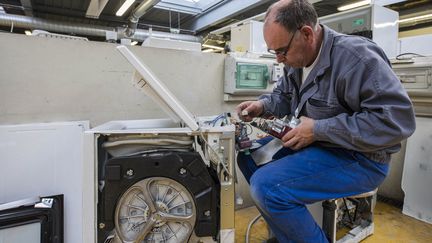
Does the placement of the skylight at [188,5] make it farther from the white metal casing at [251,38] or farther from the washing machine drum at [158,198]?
the washing machine drum at [158,198]

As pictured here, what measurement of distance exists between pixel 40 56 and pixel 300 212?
138 centimetres

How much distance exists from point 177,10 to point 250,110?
368 centimetres

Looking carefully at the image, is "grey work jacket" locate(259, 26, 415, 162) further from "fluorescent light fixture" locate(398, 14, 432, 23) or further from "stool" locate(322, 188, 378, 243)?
"fluorescent light fixture" locate(398, 14, 432, 23)

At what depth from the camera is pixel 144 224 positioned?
1.04 meters

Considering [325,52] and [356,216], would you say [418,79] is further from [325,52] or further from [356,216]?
[325,52]

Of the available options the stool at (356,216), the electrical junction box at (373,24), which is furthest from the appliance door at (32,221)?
the electrical junction box at (373,24)

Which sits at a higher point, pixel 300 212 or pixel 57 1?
pixel 57 1

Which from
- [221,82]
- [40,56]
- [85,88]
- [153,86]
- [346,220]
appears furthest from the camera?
[221,82]

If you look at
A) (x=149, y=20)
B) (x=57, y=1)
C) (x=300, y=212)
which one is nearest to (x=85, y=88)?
(x=300, y=212)

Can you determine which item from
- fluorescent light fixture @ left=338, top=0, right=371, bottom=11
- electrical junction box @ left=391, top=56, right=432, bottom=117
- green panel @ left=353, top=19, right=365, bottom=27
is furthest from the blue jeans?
fluorescent light fixture @ left=338, top=0, right=371, bottom=11

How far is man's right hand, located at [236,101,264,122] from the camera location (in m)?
1.31

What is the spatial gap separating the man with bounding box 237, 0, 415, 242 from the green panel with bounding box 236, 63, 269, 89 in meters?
0.77

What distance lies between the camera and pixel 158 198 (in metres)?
1.04

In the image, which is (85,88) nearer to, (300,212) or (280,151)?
(280,151)
